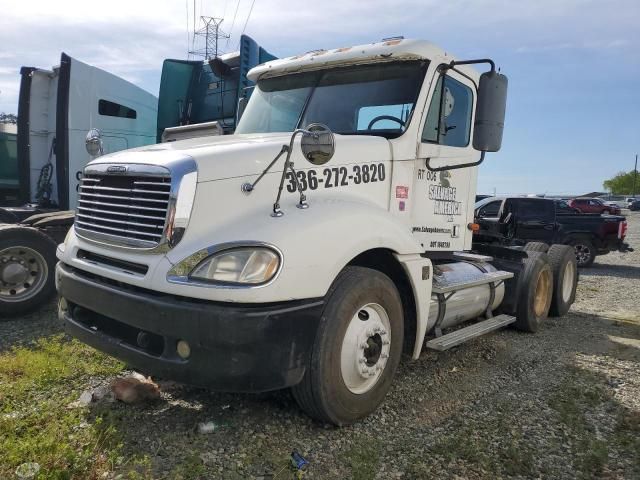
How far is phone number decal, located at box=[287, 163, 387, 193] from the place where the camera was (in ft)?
10.8

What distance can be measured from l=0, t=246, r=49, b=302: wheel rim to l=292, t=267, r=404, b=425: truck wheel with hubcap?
4011mm

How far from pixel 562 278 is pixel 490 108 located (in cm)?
387

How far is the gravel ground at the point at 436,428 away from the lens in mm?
2924

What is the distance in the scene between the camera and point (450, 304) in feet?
16.0

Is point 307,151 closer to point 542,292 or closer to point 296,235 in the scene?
point 296,235

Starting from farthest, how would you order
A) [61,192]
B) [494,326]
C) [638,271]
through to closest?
[638,271]
[61,192]
[494,326]

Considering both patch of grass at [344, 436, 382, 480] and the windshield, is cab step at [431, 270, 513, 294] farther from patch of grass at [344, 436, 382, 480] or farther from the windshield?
patch of grass at [344, 436, 382, 480]

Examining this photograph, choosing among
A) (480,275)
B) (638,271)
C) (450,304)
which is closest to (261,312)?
(450,304)

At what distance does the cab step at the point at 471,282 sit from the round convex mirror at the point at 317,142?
1872 mm

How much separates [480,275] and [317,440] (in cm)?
299

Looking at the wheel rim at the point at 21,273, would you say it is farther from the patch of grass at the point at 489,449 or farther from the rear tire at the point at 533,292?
the rear tire at the point at 533,292

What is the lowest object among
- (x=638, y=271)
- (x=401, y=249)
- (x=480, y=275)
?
(x=638, y=271)

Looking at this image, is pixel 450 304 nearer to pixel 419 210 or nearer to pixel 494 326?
pixel 494 326

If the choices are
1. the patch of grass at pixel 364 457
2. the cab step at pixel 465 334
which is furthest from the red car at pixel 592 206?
the patch of grass at pixel 364 457
